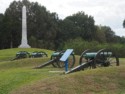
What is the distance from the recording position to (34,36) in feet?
229

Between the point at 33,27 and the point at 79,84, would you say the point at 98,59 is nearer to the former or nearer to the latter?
the point at 79,84

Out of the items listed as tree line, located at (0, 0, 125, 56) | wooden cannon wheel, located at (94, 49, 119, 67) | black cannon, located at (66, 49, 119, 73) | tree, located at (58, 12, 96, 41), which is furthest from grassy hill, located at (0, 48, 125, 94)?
tree, located at (58, 12, 96, 41)

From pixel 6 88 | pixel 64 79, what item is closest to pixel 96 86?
pixel 64 79

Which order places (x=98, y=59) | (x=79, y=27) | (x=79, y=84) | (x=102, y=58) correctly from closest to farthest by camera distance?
(x=79, y=84), (x=98, y=59), (x=102, y=58), (x=79, y=27)

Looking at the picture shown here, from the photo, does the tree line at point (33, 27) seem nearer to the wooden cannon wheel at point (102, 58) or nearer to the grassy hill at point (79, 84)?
the wooden cannon wheel at point (102, 58)

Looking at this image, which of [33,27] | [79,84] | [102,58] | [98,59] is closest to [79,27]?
[33,27]

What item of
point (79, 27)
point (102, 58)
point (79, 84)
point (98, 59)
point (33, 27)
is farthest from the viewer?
point (79, 27)

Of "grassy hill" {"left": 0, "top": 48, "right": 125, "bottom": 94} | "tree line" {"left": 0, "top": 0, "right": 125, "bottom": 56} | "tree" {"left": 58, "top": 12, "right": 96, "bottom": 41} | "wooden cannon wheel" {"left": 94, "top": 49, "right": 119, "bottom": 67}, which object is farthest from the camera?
"tree" {"left": 58, "top": 12, "right": 96, "bottom": 41}

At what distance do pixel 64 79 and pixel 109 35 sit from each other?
8065cm

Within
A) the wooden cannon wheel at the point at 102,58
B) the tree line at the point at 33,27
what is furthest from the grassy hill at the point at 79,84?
the tree line at the point at 33,27

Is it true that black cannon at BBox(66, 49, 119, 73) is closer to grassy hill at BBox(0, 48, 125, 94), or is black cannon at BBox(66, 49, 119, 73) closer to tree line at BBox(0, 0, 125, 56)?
grassy hill at BBox(0, 48, 125, 94)

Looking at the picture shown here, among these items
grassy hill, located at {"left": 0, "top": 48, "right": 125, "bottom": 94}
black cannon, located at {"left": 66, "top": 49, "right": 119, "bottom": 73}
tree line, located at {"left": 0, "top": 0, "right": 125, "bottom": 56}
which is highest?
tree line, located at {"left": 0, "top": 0, "right": 125, "bottom": 56}

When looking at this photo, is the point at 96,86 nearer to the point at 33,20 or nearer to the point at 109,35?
the point at 33,20

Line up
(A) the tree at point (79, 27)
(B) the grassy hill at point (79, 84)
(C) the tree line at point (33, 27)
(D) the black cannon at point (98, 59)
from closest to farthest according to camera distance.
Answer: (B) the grassy hill at point (79, 84)
(D) the black cannon at point (98, 59)
(C) the tree line at point (33, 27)
(A) the tree at point (79, 27)
